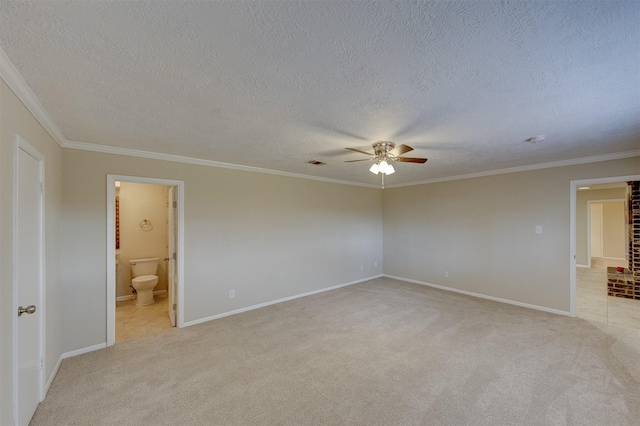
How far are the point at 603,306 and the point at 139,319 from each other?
7.57m

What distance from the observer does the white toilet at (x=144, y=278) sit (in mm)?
4578

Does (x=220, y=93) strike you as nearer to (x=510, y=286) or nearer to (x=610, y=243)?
(x=510, y=286)

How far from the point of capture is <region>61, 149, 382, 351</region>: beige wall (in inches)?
120

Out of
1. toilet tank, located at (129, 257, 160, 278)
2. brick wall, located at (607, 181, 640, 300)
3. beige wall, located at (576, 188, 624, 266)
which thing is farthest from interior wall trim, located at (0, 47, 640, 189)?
beige wall, located at (576, 188, 624, 266)

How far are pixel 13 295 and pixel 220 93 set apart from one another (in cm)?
185

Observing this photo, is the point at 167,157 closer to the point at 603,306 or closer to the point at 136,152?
the point at 136,152

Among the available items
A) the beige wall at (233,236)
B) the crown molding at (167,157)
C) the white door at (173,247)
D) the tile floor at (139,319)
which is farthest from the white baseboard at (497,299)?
the tile floor at (139,319)

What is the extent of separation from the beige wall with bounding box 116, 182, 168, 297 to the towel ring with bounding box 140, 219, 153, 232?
0.03 metres

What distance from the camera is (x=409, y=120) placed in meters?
2.34

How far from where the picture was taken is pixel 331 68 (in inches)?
61.5

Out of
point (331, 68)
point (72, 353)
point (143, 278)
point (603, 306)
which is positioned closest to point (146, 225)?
point (143, 278)

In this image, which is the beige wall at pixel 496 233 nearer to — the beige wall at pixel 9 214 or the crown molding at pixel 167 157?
the crown molding at pixel 167 157

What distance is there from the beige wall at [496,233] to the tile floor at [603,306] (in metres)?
0.50

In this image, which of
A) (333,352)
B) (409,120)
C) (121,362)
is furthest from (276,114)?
(121,362)
